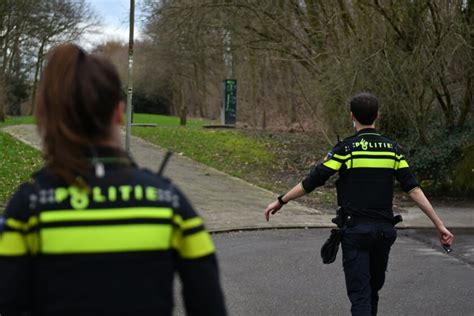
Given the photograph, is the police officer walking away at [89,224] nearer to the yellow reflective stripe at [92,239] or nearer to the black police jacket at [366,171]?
the yellow reflective stripe at [92,239]

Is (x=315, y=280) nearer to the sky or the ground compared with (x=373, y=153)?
nearer to the ground

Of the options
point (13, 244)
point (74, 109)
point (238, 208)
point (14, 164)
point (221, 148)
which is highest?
point (74, 109)

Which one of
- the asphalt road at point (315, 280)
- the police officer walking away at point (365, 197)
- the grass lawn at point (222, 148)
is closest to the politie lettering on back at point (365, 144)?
the police officer walking away at point (365, 197)

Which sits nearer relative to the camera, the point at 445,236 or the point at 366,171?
the point at 366,171

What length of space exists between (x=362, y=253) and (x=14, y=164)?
12.0m

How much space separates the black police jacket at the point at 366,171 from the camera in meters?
4.44

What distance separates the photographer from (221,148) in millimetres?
21188

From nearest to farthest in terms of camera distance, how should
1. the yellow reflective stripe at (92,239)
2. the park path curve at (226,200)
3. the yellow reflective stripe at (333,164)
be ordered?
the yellow reflective stripe at (92,239) → the yellow reflective stripe at (333,164) → the park path curve at (226,200)

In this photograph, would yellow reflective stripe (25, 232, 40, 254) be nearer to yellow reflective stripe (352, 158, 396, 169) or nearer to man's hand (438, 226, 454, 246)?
yellow reflective stripe (352, 158, 396, 169)

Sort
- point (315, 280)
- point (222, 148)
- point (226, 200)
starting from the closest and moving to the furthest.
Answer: point (315, 280) < point (226, 200) < point (222, 148)

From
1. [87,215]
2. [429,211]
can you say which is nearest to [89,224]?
[87,215]

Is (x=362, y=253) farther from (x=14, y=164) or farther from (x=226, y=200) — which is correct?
(x=14, y=164)

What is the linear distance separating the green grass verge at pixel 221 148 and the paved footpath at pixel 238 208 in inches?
31.5

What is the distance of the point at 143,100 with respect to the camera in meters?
66.0
